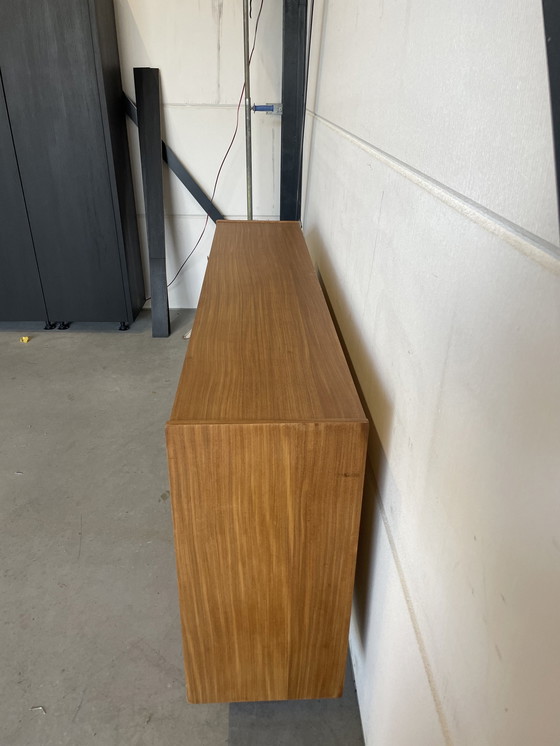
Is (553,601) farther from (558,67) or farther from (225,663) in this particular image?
(225,663)

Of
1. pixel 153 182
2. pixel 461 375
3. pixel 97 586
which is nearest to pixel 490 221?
pixel 461 375

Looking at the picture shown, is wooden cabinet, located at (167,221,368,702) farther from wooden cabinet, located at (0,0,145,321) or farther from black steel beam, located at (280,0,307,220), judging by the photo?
wooden cabinet, located at (0,0,145,321)

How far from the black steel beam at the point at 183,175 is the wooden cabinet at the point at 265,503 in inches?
82.5

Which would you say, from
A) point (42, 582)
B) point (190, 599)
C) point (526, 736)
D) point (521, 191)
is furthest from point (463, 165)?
point (42, 582)

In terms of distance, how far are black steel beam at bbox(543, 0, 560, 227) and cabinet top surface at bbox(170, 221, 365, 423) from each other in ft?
1.81

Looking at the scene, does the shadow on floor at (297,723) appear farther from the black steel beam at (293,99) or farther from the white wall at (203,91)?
the white wall at (203,91)

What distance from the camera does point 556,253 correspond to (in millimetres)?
378

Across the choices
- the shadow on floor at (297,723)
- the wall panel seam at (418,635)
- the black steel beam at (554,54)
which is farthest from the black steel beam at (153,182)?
the black steel beam at (554,54)

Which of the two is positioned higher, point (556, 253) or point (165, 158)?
point (556, 253)

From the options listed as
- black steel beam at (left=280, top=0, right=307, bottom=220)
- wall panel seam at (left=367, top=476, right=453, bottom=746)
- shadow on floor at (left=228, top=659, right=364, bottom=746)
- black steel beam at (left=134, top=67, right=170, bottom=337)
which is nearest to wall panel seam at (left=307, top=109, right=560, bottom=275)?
wall panel seam at (left=367, top=476, right=453, bottom=746)

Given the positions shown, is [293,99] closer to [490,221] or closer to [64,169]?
[64,169]

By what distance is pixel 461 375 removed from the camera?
1.83 ft

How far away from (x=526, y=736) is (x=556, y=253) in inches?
15.6

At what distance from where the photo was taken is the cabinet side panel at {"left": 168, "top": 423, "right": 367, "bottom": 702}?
0.83m
